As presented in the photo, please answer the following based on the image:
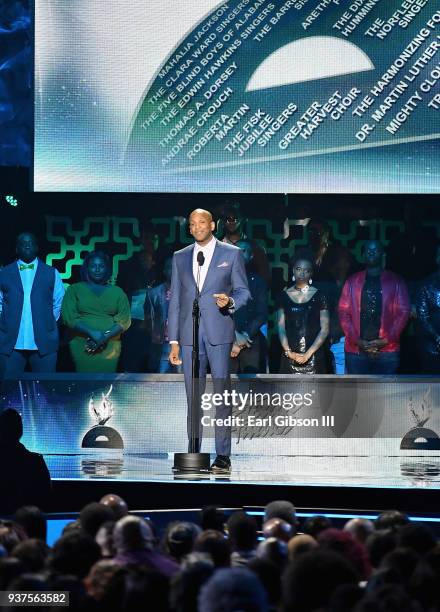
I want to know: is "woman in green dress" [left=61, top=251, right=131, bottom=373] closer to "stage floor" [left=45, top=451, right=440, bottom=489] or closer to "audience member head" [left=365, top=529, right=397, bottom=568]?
"stage floor" [left=45, top=451, right=440, bottom=489]

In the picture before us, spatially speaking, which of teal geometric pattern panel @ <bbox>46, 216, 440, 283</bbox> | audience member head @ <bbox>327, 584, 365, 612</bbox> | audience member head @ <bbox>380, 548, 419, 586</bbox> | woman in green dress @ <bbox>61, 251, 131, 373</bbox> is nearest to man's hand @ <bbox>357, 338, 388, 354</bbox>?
teal geometric pattern panel @ <bbox>46, 216, 440, 283</bbox>

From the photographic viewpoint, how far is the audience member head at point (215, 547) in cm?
322

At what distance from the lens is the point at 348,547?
10.6ft

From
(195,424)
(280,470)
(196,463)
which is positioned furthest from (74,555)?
(280,470)

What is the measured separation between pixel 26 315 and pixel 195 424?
2.68 meters

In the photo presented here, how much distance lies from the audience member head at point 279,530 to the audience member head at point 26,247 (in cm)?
524

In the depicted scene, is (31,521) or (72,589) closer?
(72,589)

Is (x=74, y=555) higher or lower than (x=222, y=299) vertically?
lower

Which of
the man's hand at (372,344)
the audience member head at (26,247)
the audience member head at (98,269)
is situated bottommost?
the man's hand at (372,344)

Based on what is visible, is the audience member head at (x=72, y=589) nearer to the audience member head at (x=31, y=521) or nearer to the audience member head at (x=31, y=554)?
the audience member head at (x=31, y=554)

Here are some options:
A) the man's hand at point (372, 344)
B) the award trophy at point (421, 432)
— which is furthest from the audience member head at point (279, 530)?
the man's hand at point (372, 344)

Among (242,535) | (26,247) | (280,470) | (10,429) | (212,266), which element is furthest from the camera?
(26,247)

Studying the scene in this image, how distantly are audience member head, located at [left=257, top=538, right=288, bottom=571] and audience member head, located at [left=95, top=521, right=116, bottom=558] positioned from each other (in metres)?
0.42

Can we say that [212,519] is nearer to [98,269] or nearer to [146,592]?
[146,592]
